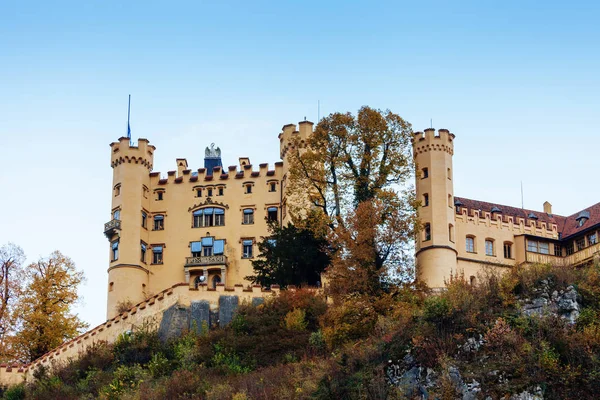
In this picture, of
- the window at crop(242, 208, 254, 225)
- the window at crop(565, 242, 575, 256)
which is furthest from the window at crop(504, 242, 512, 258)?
the window at crop(242, 208, 254, 225)

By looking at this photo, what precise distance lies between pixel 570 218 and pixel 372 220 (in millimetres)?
24874

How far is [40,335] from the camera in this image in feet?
214

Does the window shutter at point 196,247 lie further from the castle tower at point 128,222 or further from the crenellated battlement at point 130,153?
the crenellated battlement at point 130,153

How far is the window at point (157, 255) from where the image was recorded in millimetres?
75188

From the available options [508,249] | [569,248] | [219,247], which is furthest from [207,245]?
[569,248]

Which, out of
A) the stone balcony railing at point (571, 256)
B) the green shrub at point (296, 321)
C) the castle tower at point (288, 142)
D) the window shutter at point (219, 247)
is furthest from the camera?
the window shutter at point (219, 247)

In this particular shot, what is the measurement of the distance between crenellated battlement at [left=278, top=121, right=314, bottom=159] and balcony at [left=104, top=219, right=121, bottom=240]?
470 inches

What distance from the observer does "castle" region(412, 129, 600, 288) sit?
6750 cm

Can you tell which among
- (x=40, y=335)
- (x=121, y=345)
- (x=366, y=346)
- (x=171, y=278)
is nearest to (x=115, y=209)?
(x=171, y=278)

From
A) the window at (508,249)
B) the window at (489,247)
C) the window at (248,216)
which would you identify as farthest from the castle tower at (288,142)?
the window at (508,249)

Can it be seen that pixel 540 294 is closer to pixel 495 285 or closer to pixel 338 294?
pixel 495 285

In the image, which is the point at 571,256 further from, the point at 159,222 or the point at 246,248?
the point at 159,222

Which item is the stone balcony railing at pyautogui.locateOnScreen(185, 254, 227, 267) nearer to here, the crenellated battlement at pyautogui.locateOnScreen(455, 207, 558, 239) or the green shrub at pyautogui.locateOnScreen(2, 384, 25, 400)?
the crenellated battlement at pyautogui.locateOnScreen(455, 207, 558, 239)

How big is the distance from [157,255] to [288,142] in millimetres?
11766
